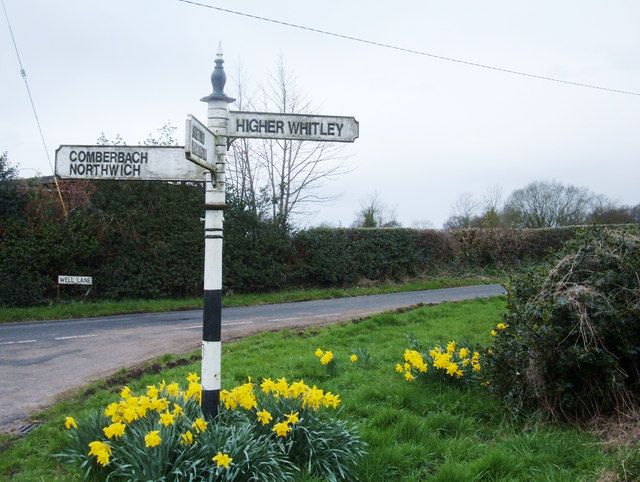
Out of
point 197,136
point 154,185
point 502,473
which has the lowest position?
point 502,473

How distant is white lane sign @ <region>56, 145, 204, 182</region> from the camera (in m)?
4.45

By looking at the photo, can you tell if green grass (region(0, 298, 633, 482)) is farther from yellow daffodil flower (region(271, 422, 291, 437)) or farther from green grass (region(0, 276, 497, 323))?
green grass (region(0, 276, 497, 323))

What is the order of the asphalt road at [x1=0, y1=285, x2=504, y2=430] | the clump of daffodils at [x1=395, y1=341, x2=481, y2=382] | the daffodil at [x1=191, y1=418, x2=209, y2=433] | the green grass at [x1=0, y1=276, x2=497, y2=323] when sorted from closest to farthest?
1. the daffodil at [x1=191, y1=418, x2=209, y2=433]
2. the clump of daffodils at [x1=395, y1=341, x2=481, y2=382]
3. the asphalt road at [x1=0, y1=285, x2=504, y2=430]
4. the green grass at [x1=0, y1=276, x2=497, y2=323]

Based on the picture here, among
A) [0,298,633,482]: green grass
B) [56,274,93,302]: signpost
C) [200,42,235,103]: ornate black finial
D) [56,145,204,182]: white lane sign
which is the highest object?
[200,42,235,103]: ornate black finial

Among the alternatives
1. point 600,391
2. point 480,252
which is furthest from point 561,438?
point 480,252

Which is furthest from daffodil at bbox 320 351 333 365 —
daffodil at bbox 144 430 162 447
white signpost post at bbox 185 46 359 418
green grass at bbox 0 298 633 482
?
daffodil at bbox 144 430 162 447

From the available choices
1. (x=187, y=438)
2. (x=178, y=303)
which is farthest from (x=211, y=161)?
(x=178, y=303)

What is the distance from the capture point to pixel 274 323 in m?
12.5

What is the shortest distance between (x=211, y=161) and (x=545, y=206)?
45.7m

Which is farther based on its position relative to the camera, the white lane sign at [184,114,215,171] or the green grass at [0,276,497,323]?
the green grass at [0,276,497,323]

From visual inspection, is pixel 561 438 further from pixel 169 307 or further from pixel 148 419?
pixel 169 307

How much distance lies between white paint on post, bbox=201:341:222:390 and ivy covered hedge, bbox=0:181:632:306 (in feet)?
43.3

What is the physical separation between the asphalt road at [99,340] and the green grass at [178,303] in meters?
0.93

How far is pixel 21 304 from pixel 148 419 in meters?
13.2
